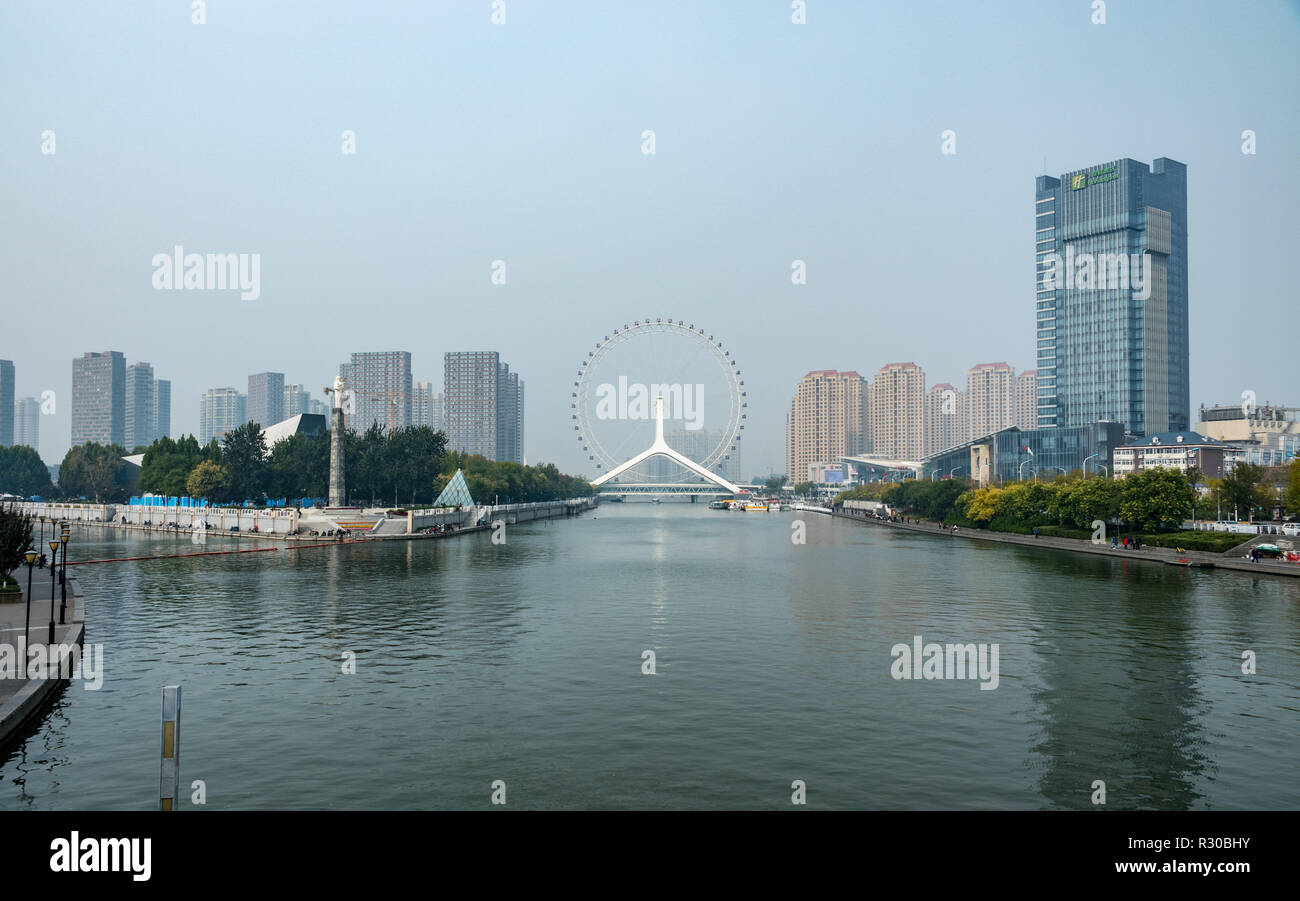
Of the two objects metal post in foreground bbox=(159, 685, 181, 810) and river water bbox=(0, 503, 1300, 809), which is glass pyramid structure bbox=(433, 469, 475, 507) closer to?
river water bbox=(0, 503, 1300, 809)

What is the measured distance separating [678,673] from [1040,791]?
41.5ft

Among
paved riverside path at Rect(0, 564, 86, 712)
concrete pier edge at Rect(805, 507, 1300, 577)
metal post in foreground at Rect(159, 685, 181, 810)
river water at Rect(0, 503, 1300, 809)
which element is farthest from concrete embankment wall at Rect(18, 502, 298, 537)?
metal post in foreground at Rect(159, 685, 181, 810)

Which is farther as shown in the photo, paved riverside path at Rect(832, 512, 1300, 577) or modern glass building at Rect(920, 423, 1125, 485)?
modern glass building at Rect(920, 423, 1125, 485)

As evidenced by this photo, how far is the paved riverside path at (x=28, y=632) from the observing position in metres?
19.8

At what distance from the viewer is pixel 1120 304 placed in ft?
609

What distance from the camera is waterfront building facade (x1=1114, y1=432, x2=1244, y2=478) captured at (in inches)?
5748

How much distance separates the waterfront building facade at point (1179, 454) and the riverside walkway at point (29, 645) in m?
143

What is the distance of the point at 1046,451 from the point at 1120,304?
1574 inches

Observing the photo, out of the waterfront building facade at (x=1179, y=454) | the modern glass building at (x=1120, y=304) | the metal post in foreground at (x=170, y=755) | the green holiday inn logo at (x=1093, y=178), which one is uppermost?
the green holiday inn logo at (x=1093, y=178)

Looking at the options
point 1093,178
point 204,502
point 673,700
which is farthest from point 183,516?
point 1093,178

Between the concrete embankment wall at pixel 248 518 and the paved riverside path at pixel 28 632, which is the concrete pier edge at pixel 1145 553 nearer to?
the concrete embankment wall at pixel 248 518

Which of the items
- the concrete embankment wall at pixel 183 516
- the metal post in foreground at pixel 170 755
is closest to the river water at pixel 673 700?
the metal post in foreground at pixel 170 755

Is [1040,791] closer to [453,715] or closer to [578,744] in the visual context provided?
[578,744]
